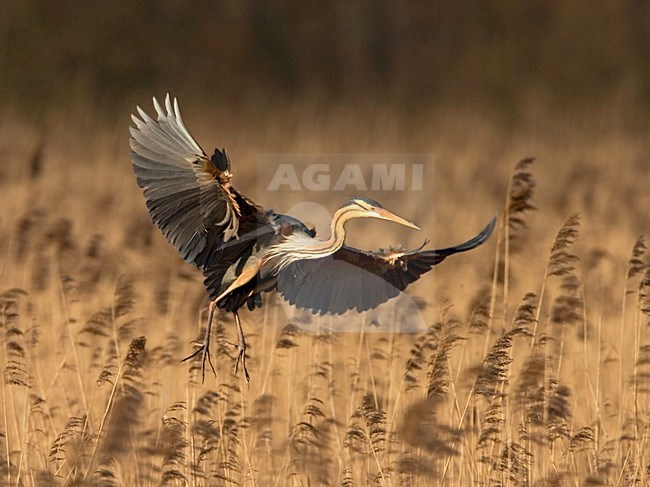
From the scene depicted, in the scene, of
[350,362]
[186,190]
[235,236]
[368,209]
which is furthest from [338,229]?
[350,362]

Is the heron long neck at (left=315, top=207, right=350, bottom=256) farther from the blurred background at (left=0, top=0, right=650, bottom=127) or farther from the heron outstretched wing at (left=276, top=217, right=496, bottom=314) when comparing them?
the blurred background at (left=0, top=0, right=650, bottom=127)

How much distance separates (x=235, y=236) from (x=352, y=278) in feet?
1.98

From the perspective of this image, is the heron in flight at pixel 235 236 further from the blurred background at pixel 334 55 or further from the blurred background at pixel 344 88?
the blurred background at pixel 334 55

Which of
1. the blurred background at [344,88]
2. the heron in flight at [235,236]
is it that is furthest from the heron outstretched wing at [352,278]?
the blurred background at [344,88]

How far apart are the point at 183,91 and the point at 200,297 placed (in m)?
10.7

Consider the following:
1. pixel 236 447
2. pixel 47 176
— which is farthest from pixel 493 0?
pixel 236 447

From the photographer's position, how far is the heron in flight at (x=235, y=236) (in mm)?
4734

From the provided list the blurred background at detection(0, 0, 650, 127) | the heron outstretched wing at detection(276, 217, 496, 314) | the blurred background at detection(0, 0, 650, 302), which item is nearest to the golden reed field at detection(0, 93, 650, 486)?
the heron outstretched wing at detection(276, 217, 496, 314)

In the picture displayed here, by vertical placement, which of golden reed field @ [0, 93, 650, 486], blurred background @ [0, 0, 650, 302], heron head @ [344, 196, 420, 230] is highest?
blurred background @ [0, 0, 650, 302]

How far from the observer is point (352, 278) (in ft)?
17.4

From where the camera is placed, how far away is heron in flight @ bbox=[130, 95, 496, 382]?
15.5 feet

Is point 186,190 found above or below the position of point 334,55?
below

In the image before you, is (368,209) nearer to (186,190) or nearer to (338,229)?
(338,229)

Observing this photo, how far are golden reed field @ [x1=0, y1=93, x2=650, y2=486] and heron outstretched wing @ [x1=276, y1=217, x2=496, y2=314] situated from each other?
20 centimetres
